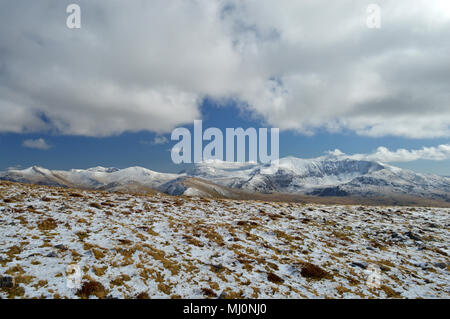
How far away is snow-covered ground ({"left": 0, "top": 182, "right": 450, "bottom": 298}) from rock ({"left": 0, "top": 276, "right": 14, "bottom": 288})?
47 millimetres

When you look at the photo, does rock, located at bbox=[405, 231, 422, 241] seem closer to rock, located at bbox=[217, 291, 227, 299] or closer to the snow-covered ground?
the snow-covered ground

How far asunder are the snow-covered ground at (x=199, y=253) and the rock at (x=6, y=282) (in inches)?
1.9

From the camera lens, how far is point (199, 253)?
17.0 metres

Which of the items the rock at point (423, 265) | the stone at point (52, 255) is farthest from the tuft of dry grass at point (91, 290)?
the rock at point (423, 265)

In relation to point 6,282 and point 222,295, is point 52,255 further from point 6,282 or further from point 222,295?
point 222,295

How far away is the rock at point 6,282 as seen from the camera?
1018 cm

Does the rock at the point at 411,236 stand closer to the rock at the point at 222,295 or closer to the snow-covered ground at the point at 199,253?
the snow-covered ground at the point at 199,253

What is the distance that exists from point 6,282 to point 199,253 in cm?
1081

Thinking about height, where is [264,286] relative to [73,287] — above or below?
below

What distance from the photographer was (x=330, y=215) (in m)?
34.5
